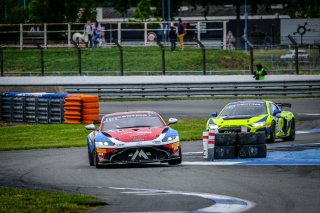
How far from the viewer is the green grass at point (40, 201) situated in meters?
13.9

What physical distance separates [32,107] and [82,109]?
9.64ft

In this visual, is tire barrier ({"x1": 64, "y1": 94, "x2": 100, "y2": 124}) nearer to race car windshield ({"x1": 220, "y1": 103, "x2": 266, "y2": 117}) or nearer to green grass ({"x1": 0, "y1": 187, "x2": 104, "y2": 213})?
race car windshield ({"x1": 220, "y1": 103, "x2": 266, "y2": 117})

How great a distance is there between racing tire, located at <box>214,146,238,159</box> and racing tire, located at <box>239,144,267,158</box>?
0.59 ft

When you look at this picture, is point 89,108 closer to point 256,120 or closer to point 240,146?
point 256,120

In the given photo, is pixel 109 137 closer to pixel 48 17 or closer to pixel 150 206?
pixel 150 206

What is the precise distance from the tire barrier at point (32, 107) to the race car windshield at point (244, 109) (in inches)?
412

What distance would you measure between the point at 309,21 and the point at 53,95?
4205cm

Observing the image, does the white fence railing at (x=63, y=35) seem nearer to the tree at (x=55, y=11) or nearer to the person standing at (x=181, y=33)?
the person standing at (x=181, y=33)

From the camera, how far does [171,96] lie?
1831 inches

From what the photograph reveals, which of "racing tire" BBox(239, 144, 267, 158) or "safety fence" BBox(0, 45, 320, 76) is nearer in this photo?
"racing tire" BBox(239, 144, 267, 158)

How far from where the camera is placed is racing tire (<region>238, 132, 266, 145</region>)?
21297 millimetres

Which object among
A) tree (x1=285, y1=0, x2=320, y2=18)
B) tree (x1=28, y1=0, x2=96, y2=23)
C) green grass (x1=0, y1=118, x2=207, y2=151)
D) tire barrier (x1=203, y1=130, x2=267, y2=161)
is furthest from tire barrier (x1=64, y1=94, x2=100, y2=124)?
tree (x1=285, y1=0, x2=320, y2=18)

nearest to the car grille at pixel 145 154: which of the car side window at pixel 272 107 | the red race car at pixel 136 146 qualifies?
the red race car at pixel 136 146

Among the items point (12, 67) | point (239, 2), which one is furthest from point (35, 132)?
point (239, 2)
